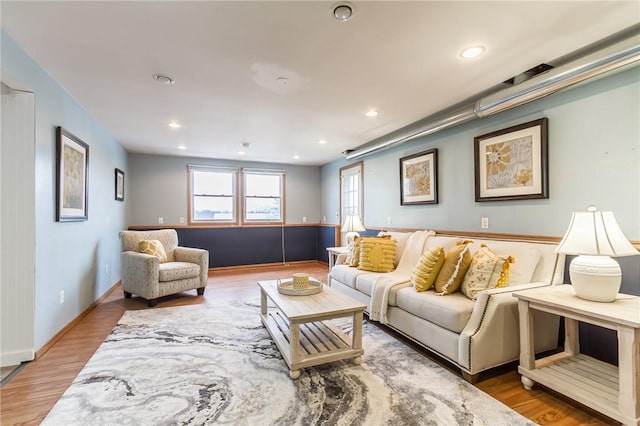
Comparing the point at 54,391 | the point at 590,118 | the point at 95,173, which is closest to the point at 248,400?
→ the point at 54,391

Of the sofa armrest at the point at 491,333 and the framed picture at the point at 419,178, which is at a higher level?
the framed picture at the point at 419,178

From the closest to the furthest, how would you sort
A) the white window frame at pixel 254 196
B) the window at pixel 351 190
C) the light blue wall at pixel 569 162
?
the light blue wall at pixel 569 162
the window at pixel 351 190
the white window frame at pixel 254 196

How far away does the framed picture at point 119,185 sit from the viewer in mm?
4684

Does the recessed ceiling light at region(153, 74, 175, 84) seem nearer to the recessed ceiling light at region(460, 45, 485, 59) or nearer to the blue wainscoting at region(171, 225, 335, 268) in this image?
the recessed ceiling light at region(460, 45, 485, 59)

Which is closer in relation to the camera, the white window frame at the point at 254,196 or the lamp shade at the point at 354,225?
the lamp shade at the point at 354,225

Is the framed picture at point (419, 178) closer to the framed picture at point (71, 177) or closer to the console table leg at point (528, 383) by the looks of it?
the console table leg at point (528, 383)

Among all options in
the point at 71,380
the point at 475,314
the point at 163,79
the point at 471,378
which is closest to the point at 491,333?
the point at 475,314

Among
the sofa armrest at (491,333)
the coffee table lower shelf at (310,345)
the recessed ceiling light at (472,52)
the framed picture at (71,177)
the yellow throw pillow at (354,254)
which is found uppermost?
the recessed ceiling light at (472,52)

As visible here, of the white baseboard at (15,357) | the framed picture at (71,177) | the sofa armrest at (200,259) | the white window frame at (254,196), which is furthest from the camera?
the white window frame at (254,196)

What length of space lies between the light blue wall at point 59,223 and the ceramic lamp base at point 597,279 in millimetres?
3930

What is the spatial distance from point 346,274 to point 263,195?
11.6 ft

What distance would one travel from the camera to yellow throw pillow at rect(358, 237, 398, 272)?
11.4 ft

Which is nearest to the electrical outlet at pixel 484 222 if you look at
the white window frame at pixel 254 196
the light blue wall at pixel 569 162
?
the light blue wall at pixel 569 162

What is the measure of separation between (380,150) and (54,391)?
14.3 ft
